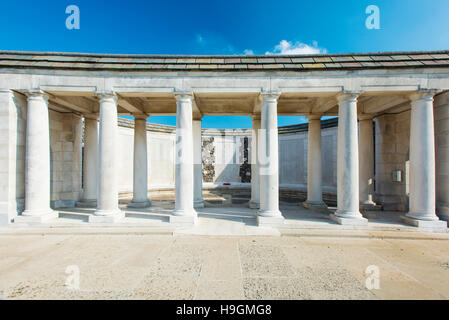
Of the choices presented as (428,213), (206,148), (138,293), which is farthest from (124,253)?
(206,148)

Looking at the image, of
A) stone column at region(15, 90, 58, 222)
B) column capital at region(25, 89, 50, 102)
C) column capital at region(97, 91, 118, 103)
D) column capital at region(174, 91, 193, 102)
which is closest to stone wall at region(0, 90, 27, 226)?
stone column at region(15, 90, 58, 222)

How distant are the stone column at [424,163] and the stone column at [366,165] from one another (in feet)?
13.8

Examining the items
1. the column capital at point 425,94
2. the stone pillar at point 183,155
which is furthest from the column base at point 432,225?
the stone pillar at point 183,155

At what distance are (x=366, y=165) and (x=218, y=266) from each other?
13.6 metres

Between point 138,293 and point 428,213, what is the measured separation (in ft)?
43.5

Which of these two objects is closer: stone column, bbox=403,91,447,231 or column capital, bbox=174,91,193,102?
stone column, bbox=403,91,447,231

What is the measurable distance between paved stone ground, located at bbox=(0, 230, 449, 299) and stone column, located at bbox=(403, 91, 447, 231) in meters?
1.09

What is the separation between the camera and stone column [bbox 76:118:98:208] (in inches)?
579

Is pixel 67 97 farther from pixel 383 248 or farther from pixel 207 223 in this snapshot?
pixel 383 248

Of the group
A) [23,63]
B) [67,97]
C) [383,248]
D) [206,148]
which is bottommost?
[383,248]

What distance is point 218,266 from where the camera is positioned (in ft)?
20.7

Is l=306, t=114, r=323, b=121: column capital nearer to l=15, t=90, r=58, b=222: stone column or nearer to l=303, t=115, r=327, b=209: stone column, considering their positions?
l=303, t=115, r=327, b=209: stone column

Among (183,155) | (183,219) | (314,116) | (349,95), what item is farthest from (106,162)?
(314,116)

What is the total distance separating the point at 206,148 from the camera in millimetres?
27922
